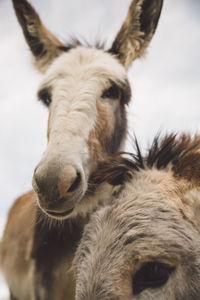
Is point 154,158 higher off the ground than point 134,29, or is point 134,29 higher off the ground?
point 134,29

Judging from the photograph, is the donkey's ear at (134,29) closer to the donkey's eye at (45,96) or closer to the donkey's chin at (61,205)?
the donkey's eye at (45,96)

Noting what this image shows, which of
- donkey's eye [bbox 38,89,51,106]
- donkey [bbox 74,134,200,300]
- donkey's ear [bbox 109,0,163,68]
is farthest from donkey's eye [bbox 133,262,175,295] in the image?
donkey's ear [bbox 109,0,163,68]

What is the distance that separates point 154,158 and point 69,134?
972mm

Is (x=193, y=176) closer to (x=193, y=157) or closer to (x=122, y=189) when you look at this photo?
(x=193, y=157)

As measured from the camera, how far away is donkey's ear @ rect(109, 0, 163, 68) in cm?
479

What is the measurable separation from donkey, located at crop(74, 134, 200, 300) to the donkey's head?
66 cm

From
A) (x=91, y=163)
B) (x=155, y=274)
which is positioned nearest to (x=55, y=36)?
(x=91, y=163)

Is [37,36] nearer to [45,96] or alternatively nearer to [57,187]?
[45,96]

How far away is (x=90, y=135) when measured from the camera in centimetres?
386

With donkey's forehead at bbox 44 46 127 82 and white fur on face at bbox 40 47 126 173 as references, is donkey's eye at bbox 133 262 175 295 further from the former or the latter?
donkey's forehead at bbox 44 46 127 82

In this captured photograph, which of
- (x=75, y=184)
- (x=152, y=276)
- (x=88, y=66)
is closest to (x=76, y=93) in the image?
(x=88, y=66)

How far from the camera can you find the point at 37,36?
5.22 metres

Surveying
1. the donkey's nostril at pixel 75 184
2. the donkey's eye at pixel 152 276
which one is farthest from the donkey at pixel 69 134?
the donkey's eye at pixel 152 276

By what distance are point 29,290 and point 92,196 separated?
6.29ft
